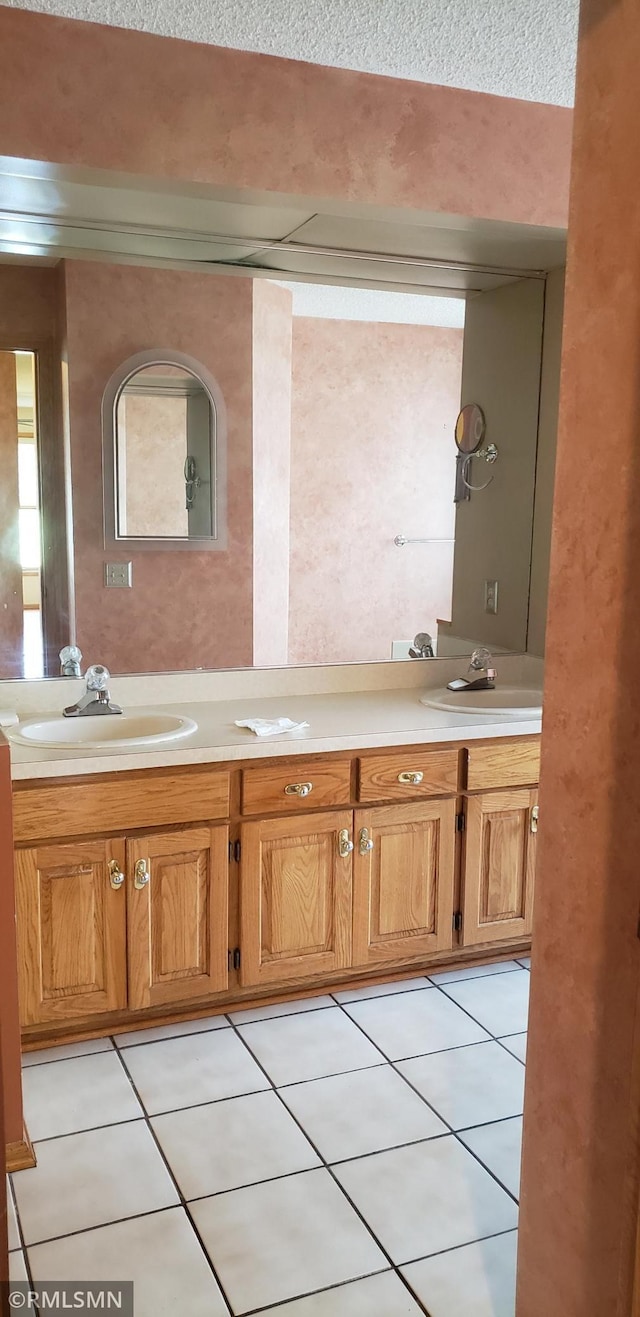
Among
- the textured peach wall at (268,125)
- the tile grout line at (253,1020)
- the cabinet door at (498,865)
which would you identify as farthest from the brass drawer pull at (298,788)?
the textured peach wall at (268,125)

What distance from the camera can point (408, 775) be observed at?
2.81 m

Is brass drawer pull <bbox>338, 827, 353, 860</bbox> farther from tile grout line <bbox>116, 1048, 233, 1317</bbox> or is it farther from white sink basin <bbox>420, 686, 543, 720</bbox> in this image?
tile grout line <bbox>116, 1048, 233, 1317</bbox>

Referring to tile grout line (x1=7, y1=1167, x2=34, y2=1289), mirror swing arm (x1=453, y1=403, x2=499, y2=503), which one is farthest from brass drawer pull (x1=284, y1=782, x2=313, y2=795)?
mirror swing arm (x1=453, y1=403, x2=499, y2=503)

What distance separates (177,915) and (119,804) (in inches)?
13.5

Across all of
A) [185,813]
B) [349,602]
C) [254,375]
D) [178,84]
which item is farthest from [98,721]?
[178,84]

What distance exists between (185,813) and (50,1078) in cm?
71

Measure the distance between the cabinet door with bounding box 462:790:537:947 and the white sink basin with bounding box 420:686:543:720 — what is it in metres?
0.25

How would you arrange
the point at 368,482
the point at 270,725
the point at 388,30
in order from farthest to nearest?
the point at 368,482
the point at 270,725
the point at 388,30

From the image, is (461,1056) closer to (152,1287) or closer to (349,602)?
(152,1287)

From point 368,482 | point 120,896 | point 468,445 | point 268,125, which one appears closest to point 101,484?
point 368,482

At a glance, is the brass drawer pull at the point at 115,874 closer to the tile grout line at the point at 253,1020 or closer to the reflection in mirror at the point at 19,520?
the tile grout line at the point at 253,1020

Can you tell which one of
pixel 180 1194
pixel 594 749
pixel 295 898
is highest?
pixel 594 749

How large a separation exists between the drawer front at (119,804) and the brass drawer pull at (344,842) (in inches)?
13.4

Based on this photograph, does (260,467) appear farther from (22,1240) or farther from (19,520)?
(22,1240)
